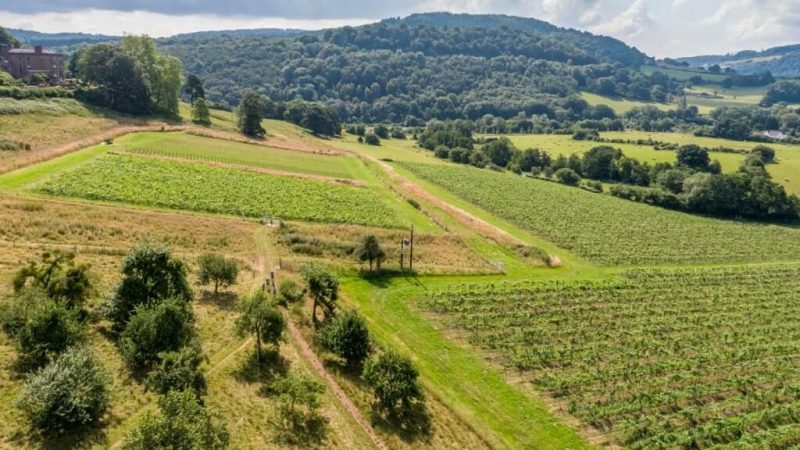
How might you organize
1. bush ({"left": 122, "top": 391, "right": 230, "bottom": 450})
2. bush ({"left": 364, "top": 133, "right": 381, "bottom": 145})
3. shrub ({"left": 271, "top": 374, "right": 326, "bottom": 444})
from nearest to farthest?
bush ({"left": 122, "top": 391, "right": 230, "bottom": 450}) < shrub ({"left": 271, "top": 374, "right": 326, "bottom": 444}) < bush ({"left": 364, "top": 133, "right": 381, "bottom": 145})

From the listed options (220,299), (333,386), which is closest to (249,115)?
(220,299)

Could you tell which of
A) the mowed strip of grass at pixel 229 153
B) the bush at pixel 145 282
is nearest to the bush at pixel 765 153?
the mowed strip of grass at pixel 229 153

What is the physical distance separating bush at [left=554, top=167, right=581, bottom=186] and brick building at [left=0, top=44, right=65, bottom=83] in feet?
407

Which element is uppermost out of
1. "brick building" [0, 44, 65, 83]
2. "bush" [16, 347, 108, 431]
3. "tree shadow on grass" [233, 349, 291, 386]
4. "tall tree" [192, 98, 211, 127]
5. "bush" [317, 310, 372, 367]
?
"brick building" [0, 44, 65, 83]

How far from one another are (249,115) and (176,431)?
364 feet

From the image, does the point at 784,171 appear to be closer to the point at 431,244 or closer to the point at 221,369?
the point at 431,244

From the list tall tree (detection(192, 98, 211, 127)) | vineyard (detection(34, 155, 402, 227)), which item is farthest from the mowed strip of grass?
tall tree (detection(192, 98, 211, 127))

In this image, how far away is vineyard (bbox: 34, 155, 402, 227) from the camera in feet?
218

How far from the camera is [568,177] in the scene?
12938 centimetres

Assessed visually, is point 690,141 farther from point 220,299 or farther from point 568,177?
point 220,299

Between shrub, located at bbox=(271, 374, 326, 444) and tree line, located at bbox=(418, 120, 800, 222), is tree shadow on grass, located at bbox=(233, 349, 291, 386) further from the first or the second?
tree line, located at bbox=(418, 120, 800, 222)

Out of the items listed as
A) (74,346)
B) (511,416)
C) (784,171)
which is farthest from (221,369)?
(784,171)

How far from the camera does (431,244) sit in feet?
222

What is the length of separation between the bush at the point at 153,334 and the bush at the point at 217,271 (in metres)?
9.66
